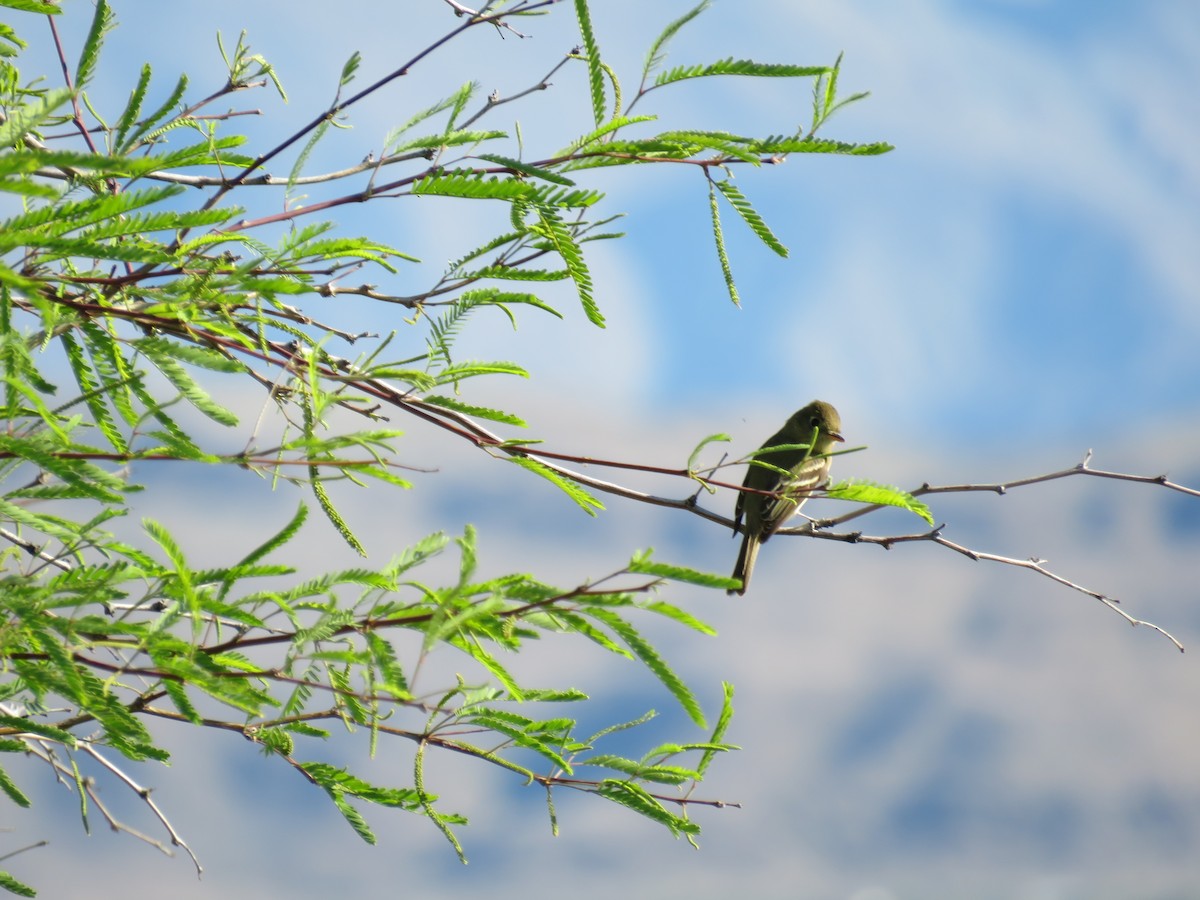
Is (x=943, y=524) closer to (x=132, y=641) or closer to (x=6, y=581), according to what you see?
(x=132, y=641)

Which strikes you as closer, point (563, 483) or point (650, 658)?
point (650, 658)

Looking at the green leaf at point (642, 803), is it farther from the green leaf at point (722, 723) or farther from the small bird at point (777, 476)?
the small bird at point (777, 476)

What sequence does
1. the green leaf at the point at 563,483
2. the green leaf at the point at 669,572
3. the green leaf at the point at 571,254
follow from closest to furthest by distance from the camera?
1. the green leaf at the point at 669,572
2. the green leaf at the point at 571,254
3. the green leaf at the point at 563,483

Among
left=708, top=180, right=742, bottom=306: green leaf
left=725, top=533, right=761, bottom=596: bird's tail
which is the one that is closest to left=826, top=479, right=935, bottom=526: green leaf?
left=708, top=180, right=742, bottom=306: green leaf

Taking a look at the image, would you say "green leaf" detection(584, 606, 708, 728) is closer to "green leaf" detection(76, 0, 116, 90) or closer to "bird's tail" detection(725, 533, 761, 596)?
"green leaf" detection(76, 0, 116, 90)

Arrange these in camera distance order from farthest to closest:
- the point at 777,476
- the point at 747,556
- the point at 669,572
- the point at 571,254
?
the point at 777,476 → the point at 747,556 → the point at 571,254 → the point at 669,572

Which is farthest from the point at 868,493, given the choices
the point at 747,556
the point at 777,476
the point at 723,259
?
the point at 777,476

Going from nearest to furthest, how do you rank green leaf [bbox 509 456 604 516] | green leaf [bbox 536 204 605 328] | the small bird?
green leaf [bbox 536 204 605 328] → green leaf [bbox 509 456 604 516] → the small bird

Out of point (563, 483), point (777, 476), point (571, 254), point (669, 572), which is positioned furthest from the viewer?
point (777, 476)

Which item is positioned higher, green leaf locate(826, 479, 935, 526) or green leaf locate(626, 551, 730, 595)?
green leaf locate(826, 479, 935, 526)

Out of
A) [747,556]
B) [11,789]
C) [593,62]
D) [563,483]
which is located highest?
[747,556]

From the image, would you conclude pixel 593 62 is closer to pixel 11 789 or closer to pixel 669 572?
pixel 669 572

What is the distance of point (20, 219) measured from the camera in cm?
272

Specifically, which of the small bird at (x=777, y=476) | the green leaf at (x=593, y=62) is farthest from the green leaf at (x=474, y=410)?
the small bird at (x=777, y=476)
